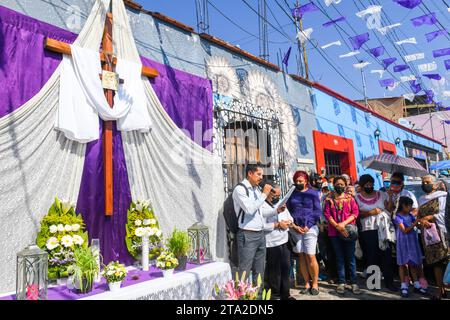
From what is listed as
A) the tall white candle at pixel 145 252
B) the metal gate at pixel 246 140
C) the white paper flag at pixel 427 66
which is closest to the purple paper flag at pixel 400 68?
the white paper flag at pixel 427 66

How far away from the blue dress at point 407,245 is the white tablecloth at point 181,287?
2293 millimetres

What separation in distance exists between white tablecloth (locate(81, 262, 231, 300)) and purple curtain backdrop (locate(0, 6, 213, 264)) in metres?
0.88

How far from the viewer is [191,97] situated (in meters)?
4.50

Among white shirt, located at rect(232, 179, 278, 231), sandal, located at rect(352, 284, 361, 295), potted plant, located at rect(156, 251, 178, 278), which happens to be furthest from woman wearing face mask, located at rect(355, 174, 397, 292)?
potted plant, located at rect(156, 251, 178, 278)

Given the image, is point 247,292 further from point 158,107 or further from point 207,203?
point 158,107

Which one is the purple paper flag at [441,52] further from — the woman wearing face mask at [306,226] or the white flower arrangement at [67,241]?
the white flower arrangement at [67,241]

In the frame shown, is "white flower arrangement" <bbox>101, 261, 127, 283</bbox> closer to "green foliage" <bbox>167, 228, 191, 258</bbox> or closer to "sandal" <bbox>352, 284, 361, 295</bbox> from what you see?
"green foliage" <bbox>167, 228, 191, 258</bbox>

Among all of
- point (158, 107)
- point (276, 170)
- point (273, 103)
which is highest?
point (273, 103)

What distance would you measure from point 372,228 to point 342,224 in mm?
494

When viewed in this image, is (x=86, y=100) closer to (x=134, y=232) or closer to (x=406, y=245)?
(x=134, y=232)

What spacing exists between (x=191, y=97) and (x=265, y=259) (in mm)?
2312

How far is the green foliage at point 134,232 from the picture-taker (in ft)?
11.0
